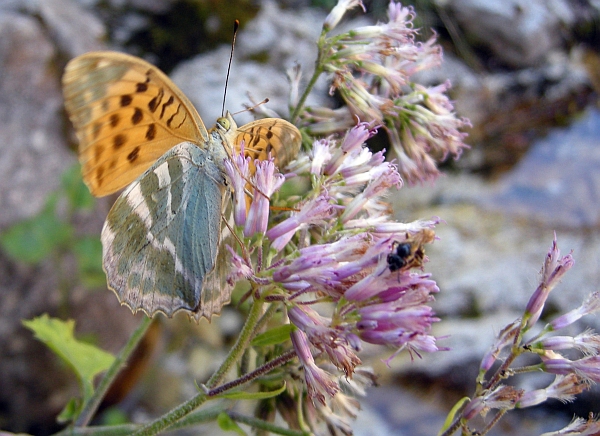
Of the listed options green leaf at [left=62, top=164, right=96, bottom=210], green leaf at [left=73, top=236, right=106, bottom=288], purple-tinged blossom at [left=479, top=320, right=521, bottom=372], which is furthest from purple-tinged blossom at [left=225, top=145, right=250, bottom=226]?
green leaf at [left=62, top=164, right=96, bottom=210]

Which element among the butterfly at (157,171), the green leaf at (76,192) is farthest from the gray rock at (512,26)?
the butterfly at (157,171)

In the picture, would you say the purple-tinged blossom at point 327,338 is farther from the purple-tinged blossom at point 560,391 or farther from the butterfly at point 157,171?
the purple-tinged blossom at point 560,391

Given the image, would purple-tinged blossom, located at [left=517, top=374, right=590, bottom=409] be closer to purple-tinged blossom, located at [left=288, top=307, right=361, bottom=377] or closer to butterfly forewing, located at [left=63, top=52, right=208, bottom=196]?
purple-tinged blossom, located at [left=288, top=307, right=361, bottom=377]

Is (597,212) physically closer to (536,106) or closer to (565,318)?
(536,106)

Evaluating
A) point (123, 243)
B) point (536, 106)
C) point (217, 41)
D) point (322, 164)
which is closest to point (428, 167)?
point (322, 164)

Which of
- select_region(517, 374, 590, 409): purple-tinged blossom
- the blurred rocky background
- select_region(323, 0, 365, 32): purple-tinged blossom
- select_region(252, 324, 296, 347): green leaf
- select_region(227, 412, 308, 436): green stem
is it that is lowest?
the blurred rocky background

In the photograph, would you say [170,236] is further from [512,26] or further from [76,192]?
[512,26]

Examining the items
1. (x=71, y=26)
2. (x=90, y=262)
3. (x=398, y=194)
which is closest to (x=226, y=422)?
(x=90, y=262)
